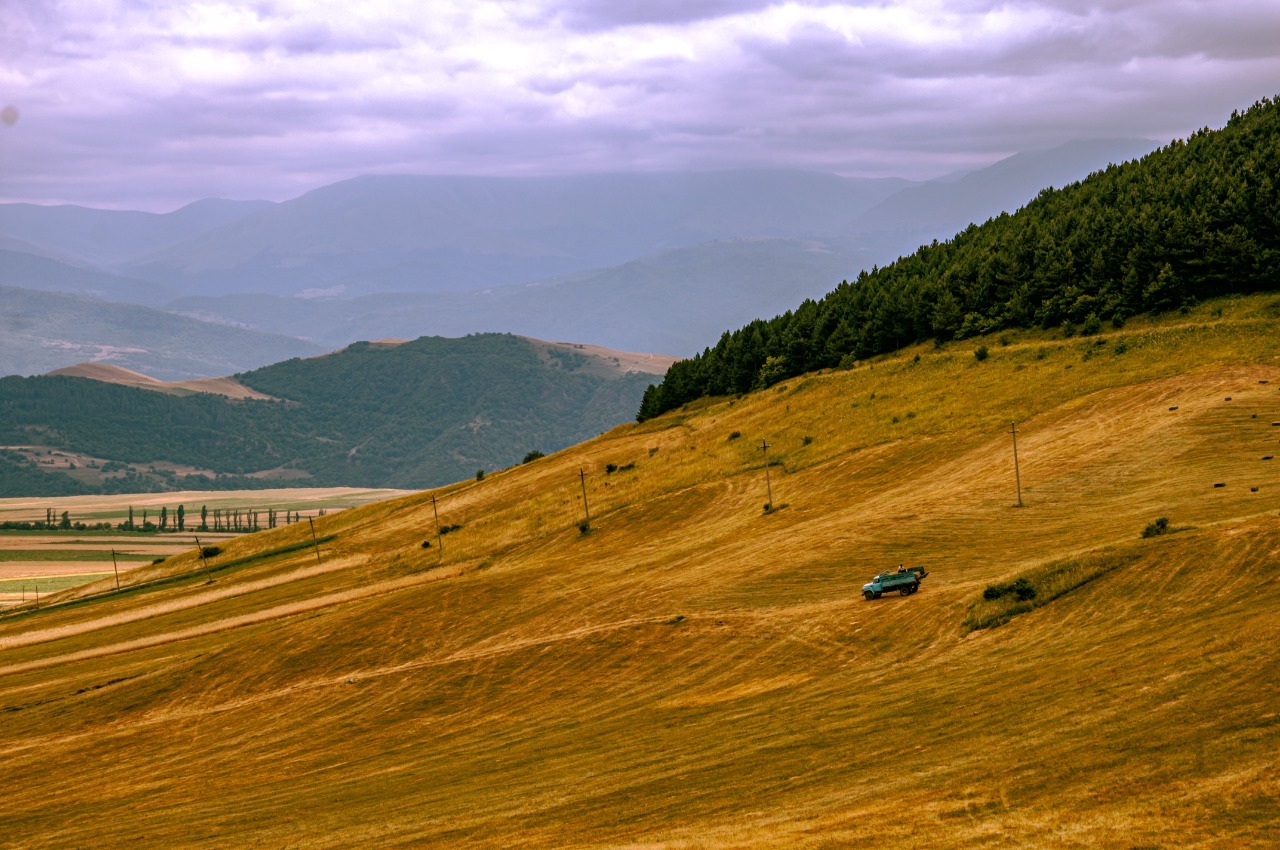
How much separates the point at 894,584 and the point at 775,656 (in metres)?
8.71

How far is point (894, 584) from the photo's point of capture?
229 feet

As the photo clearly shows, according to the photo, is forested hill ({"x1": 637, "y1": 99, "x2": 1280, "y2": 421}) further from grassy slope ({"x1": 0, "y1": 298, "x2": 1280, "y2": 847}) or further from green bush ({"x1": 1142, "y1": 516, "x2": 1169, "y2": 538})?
green bush ({"x1": 1142, "y1": 516, "x2": 1169, "y2": 538})

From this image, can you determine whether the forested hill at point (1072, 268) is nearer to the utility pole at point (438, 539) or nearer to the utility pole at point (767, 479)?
the utility pole at point (767, 479)

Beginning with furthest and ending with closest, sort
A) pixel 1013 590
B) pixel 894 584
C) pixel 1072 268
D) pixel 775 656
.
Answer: pixel 1072 268 < pixel 894 584 < pixel 775 656 < pixel 1013 590

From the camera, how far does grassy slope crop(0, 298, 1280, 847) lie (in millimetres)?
41125

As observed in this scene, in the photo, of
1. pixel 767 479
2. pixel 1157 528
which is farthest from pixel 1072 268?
pixel 1157 528

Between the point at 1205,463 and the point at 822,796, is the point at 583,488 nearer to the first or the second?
the point at 1205,463

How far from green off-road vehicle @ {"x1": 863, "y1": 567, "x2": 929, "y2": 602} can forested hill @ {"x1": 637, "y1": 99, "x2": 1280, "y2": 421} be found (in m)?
67.6

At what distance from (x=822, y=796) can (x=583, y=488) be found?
88.2 metres

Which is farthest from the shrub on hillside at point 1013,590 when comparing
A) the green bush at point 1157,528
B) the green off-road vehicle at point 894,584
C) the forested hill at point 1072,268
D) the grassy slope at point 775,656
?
the forested hill at point 1072,268

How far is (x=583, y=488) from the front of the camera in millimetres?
129500

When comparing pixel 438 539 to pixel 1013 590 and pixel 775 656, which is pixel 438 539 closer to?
pixel 775 656

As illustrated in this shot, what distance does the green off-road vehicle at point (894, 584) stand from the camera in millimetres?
69812

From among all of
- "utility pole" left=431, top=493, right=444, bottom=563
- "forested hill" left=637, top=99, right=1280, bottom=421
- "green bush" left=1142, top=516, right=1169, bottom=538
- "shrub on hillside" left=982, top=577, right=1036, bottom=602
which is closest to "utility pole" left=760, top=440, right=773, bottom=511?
"utility pole" left=431, top=493, right=444, bottom=563
